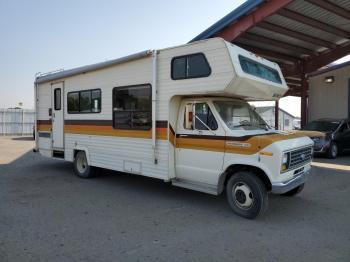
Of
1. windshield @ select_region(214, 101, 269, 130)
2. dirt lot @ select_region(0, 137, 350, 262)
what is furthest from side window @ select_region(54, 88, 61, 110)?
windshield @ select_region(214, 101, 269, 130)

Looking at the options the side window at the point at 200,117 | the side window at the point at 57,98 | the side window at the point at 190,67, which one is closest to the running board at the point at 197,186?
the side window at the point at 200,117

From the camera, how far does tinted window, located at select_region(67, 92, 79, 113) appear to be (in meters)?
9.07

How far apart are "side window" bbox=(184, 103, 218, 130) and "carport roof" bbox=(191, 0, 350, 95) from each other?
622cm

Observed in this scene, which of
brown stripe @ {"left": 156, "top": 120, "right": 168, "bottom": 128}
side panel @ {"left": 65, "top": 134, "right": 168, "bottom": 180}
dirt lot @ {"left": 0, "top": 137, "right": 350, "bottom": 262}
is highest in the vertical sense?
brown stripe @ {"left": 156, "top": 120, "right": 168, "bottom": 128}

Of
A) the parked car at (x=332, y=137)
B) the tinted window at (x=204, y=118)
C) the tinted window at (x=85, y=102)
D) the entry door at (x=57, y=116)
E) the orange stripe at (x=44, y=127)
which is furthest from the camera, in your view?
the parked car at (x=332, y=137)

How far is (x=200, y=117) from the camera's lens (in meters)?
6.34

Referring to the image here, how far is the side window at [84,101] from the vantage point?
27.5ft

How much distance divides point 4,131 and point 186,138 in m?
30.1

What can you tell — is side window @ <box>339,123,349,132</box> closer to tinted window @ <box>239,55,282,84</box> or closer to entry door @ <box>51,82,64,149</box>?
tinted window @ <box>239,55,282,84</box>

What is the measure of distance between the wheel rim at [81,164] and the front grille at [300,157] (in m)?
5.58

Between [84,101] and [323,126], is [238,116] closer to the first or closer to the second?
[84,101]

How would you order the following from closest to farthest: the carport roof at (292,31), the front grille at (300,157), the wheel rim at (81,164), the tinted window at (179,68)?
the front grille at (300,157) < the tinted window at (179,68) < the wheel rim at (81,164) < the carport roof at (292,31)

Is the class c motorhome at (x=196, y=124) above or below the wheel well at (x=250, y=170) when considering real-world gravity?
above

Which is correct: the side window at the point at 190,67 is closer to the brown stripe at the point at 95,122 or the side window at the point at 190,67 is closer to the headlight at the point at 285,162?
the brown stripe at the point at 95,122
